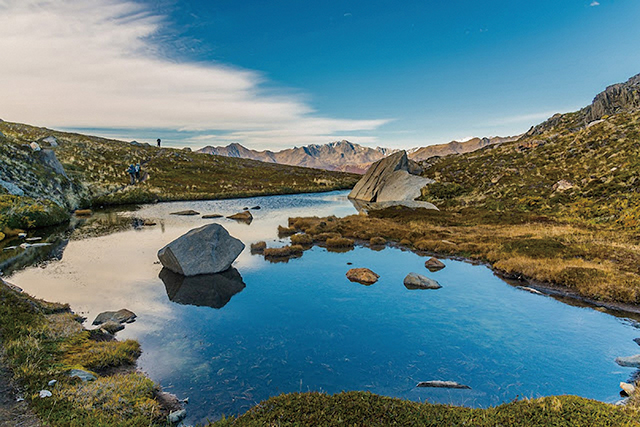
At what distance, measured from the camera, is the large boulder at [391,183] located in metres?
72.9

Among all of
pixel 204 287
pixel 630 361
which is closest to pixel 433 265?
pixel 630 361

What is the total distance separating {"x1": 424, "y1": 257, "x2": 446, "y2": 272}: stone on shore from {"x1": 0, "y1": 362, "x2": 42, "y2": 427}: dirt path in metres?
27.8

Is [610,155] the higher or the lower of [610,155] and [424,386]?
the higher

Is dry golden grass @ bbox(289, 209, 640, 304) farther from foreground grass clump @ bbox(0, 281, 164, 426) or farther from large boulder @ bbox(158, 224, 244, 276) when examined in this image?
foreground grass clump @ bbox(0, 281, 164, 426)

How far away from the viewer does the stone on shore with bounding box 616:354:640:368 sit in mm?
15734

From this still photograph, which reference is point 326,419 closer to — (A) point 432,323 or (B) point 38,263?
(A) point 432,323

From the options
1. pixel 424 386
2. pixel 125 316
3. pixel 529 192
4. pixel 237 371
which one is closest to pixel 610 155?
pixel 529 192

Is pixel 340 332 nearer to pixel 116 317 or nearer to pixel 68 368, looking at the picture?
pixel 68 368

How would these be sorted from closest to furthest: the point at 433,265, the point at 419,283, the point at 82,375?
A: the point at 82,375, the point at 419,283, the point at 433,265

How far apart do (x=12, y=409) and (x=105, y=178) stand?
95.6 meters

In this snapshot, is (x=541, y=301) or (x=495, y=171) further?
(x=495, y=171)

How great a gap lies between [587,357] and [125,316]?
25587 millimetres

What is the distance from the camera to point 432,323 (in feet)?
66.5

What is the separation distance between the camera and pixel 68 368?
13438mm
